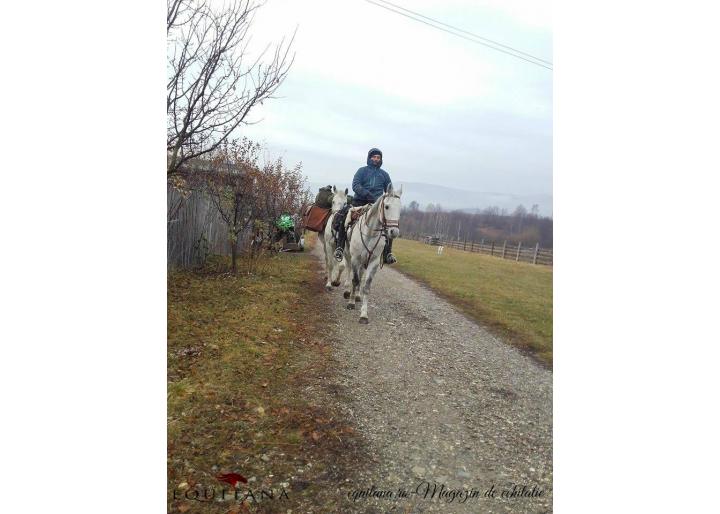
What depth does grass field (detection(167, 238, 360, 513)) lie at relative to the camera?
7.24ft

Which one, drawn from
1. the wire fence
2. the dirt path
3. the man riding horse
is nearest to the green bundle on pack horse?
the man riding horse

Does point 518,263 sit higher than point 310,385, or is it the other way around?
point 518,263

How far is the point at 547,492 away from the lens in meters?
2.53

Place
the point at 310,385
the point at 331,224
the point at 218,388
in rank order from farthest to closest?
1. the point at 331,224
2. the point at 310,385
3. the point at 218,388

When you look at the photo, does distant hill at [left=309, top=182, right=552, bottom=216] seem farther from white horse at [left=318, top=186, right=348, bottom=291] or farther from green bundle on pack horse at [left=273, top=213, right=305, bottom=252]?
white horse at [left=318, top=186, right=348, bottom=291]

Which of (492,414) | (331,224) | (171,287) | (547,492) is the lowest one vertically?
(547,492)

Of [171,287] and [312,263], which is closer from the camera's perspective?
[171,287]

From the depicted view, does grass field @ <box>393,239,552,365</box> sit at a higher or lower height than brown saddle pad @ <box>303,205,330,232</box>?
lower

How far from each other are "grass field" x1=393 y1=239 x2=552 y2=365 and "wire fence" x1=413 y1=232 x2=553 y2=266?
2.9 inches

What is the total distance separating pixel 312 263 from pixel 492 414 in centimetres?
397

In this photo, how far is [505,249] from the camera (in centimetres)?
351

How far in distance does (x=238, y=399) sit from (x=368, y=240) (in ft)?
10.1
